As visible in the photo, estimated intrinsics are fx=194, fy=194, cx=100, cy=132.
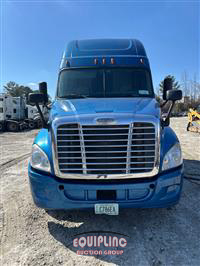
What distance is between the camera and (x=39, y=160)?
277 cm

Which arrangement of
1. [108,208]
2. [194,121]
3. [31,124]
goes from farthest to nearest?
[31,124], [194,121], [108,208]

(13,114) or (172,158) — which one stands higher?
(172,158)

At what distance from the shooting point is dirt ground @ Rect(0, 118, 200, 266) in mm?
2455

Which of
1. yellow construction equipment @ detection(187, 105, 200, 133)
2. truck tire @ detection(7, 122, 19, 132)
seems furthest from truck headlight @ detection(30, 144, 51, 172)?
truck tire @ detection(7, 122, 19, 132)

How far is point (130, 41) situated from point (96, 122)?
3082 mm

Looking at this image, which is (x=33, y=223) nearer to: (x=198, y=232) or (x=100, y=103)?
(x=100, y=103)

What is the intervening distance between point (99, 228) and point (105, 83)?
2.62 meters

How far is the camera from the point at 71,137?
8.71 feet

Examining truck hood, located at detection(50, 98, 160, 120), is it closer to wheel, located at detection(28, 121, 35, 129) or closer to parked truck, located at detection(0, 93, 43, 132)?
parked truck, located at detection(0, 93, 43, 132)

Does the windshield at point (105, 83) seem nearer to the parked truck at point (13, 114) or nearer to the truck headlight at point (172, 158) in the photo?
the truck headlight at point (172, 158)

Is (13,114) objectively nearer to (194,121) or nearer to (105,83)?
(194,121)

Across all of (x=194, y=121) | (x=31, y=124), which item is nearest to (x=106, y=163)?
(x=194, y=121)

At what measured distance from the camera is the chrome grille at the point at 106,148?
2613 mm

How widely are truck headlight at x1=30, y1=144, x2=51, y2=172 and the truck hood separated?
53cm
